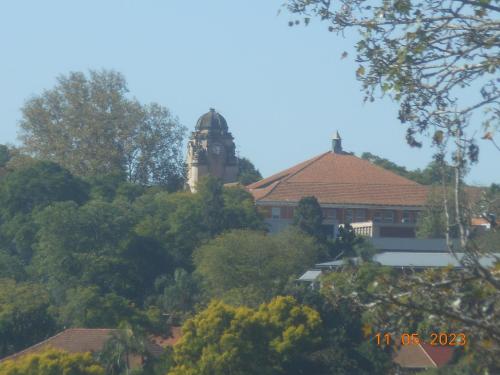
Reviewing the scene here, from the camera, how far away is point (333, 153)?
78.6 m

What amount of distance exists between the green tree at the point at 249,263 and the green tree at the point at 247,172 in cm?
3960

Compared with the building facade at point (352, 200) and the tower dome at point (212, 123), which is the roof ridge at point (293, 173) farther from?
the tower dome at point (212, 123)

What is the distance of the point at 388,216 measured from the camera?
227ft

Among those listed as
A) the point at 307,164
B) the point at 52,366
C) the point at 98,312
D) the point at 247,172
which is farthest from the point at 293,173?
the point at 52,366

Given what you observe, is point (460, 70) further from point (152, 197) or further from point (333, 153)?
point (333, 153)

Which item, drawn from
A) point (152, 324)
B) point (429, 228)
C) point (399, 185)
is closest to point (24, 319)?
point (152, 324)

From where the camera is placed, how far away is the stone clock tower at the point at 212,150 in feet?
278

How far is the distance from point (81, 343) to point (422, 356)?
10012mm

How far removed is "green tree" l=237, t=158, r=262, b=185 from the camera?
90.9 metres

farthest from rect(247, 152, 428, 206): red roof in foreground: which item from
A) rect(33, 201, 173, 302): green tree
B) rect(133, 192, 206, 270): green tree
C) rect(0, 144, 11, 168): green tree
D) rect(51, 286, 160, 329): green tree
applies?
rect(51, 286, 160, 329): green tree

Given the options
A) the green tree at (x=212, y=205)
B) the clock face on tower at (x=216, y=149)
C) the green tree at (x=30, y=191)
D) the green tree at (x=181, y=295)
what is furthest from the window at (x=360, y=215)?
the green tree at (x=181, y=295)

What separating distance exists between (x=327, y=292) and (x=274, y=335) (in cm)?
2923

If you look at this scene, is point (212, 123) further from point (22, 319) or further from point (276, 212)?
point (22, 319)

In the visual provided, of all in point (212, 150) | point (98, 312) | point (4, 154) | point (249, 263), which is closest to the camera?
point (98, 312)
